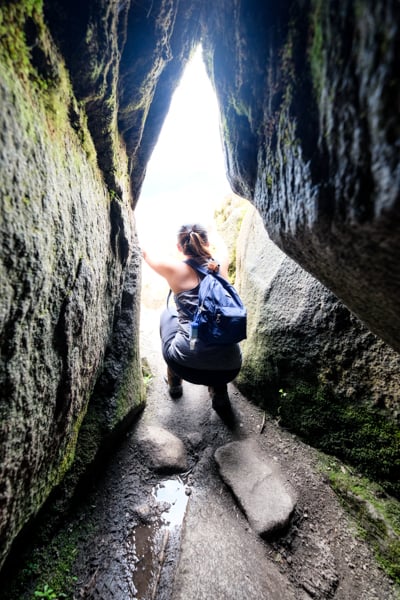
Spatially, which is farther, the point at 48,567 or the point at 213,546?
the point at 213,546

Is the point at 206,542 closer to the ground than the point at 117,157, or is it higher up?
closer to the ground

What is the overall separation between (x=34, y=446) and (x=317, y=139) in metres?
2.48

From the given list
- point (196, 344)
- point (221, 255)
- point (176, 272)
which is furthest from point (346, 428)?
point (221, 255)

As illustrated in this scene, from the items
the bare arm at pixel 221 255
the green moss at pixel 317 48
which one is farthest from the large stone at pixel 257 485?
the green moss at pixel 317 48

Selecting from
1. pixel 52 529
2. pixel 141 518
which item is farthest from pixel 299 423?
pixel 52 529

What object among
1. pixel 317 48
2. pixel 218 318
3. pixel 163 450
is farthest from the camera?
pixel 163 450

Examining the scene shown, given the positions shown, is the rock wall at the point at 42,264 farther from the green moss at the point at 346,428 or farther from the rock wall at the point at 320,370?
the green moss at the point at 346,428

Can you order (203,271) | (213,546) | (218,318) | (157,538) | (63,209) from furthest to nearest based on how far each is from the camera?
(203,271) < (218,318) < (157,538) < (213,546) < (63,209)

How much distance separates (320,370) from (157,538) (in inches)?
103

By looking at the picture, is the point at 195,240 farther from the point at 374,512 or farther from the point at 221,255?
the point at 374,512

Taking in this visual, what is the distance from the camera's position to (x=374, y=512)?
259 centimetres

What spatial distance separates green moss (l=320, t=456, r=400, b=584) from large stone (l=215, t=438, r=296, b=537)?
1.88 feet

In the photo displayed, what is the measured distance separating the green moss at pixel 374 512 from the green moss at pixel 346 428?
13 centimetres

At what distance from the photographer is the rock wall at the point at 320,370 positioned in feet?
9.25
